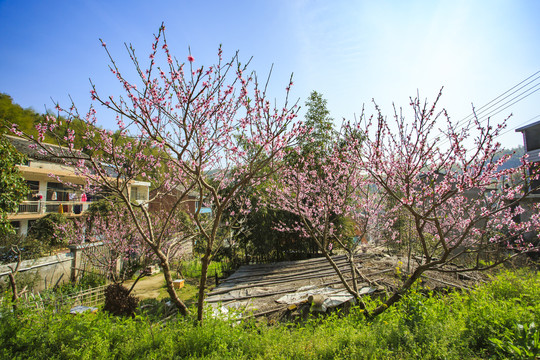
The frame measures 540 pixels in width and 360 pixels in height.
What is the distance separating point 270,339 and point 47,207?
70.8 ft

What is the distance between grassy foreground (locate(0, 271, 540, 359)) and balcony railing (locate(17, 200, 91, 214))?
58.1 ft

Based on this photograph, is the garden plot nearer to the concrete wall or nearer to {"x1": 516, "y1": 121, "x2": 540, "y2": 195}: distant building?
the concrete wall

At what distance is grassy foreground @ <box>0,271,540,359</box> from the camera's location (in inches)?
121

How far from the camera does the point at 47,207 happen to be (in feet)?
59.8

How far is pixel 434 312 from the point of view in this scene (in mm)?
3844

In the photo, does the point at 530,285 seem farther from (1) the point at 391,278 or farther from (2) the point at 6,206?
(2) the point at 6,206

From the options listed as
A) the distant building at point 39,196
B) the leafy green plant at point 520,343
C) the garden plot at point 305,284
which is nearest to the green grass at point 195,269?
the garden plot at point 305,284

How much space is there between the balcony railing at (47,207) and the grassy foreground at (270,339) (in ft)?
58.1

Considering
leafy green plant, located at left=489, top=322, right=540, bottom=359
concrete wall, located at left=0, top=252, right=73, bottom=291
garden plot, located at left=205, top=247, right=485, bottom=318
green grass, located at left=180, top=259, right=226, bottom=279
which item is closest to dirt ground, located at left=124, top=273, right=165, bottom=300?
green grass, located at left=180, top=259, right=226, bottom=279

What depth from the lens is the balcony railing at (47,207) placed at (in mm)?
17123

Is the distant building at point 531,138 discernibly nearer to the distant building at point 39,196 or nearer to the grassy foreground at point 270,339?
the grassy foreground at point 270,339

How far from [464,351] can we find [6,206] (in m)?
9.44

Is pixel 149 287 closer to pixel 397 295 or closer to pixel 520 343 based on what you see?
pixel 397 295

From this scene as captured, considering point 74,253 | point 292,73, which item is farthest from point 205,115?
point 74,253
